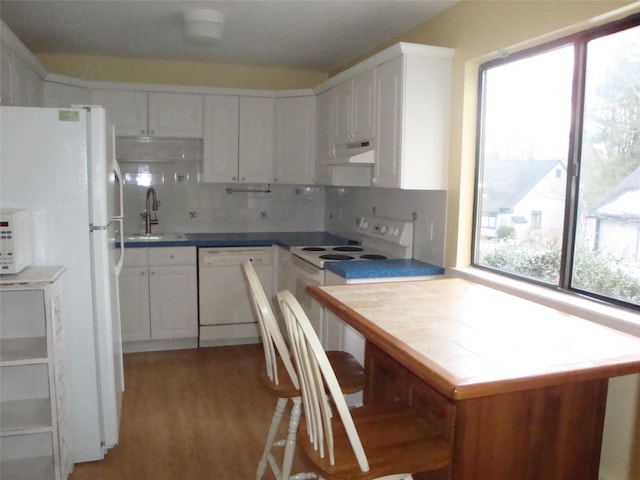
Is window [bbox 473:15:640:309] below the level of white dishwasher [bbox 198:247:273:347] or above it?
above

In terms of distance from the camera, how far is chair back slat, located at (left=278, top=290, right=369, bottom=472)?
1377 millimetres

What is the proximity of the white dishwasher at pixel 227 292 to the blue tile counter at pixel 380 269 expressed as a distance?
1170mm

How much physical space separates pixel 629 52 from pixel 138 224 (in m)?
3.73

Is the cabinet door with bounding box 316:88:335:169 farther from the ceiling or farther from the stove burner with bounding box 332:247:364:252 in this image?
the stove burner with bounding box 332:247:364:252

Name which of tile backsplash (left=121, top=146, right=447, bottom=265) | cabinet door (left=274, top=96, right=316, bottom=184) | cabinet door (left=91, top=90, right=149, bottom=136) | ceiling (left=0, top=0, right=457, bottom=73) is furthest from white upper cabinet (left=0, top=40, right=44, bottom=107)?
cabinet door (left=274, top=96, right=316, bottom=184)

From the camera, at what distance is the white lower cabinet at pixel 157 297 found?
392 centimetres

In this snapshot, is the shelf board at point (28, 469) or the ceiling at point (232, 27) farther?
the ceiling at point (232, 27)

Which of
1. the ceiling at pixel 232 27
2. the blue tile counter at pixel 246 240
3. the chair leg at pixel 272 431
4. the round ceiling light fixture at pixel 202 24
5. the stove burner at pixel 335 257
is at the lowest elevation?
the chair leg at pixel 272 431

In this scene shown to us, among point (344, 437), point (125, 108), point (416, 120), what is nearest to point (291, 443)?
point (344, 437)

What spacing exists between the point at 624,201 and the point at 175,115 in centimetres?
333

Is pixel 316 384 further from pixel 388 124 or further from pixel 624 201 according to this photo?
pixel 388 124

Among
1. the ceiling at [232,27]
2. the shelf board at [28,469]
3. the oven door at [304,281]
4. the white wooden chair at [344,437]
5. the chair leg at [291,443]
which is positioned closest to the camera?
the white wooden chair at [344,437]

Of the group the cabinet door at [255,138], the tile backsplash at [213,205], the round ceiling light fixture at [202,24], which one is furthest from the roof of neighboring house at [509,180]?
the tile backsplash at [213,205]

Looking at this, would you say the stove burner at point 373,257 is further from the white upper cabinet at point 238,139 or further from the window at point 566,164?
the white upper cabinet at point 238,139
